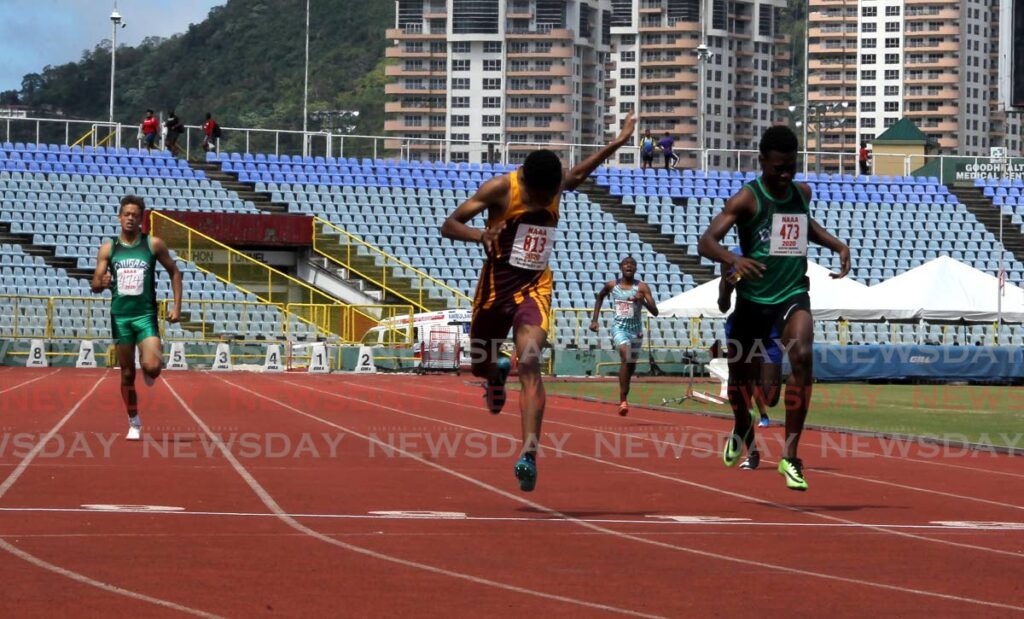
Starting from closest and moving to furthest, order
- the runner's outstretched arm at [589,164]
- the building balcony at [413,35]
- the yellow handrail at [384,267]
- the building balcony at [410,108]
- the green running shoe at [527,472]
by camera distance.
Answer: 1. the green running shoe at [527,472]
2. the runner's outstretched arm at [589,164]
3. the yellow handrail at [384,267]
4. the building balcony at [413,35]
5. the building balcony at [410,108]

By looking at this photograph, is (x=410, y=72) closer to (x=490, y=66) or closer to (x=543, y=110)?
(x=490, y=66)

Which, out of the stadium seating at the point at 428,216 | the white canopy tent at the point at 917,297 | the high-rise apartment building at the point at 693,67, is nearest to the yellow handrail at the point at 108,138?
the stadium seating at the point at 428,216

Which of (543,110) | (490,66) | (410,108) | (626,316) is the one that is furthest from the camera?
(410,108)

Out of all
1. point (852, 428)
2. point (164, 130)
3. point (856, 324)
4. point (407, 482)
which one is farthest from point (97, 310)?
point (407, 482)

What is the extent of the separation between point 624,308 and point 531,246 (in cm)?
968

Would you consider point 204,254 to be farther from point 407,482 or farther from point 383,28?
point 383,28

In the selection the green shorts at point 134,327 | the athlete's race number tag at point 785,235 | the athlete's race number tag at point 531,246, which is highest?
the athlete's race number tag at point 785,235

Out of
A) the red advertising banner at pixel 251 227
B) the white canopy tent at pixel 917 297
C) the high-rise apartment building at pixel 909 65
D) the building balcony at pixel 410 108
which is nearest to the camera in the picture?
the white canopy tent at pixel 917 297

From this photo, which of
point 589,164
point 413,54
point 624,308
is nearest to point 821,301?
point 624,308

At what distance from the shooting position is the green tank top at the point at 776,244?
395 inches

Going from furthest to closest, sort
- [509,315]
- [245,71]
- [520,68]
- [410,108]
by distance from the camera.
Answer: [245,71], [410,108], [520,68], [509,315]

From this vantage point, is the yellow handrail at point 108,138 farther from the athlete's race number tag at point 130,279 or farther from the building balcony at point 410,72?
the building balcony at point 410,72

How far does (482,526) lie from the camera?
842 centimetres

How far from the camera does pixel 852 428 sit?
1780 centimetres
